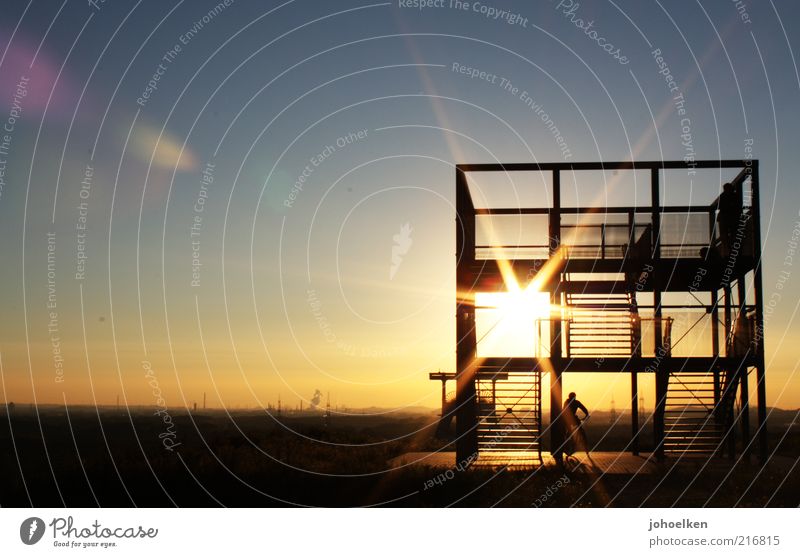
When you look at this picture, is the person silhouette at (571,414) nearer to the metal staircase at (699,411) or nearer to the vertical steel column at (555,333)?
the vertical steel column at (555,333)

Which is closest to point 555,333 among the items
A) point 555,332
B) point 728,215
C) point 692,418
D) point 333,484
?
point 555,332

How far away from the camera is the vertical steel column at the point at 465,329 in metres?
24.8

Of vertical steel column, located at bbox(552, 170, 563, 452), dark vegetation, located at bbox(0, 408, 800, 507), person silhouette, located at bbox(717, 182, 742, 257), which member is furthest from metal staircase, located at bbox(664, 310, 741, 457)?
vertical steel column, located at bbox(552, 170, 563, 452)

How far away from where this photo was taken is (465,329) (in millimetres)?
25531

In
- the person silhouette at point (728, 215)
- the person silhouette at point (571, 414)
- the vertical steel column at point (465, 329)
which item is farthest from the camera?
the person silhouette at point (728, 215)

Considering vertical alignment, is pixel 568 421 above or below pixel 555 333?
below

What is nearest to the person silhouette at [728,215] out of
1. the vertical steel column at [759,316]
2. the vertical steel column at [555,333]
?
the vertical steel column at [759,316]

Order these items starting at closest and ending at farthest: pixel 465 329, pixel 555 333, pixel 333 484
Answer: pixel 333 484
pixel 465 329
pixel 555 333

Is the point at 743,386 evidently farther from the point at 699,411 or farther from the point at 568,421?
the point at 568,421

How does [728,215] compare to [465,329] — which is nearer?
[465,329]

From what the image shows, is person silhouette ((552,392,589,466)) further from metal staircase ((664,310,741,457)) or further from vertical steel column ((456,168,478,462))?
metal staircase ((664,310,741,457))

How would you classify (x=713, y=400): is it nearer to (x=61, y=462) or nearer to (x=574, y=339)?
(x=574, y=339)

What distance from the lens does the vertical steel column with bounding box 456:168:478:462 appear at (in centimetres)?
2483

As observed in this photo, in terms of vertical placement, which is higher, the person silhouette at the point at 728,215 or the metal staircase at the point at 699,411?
the person silhouette at the point at 728,215
